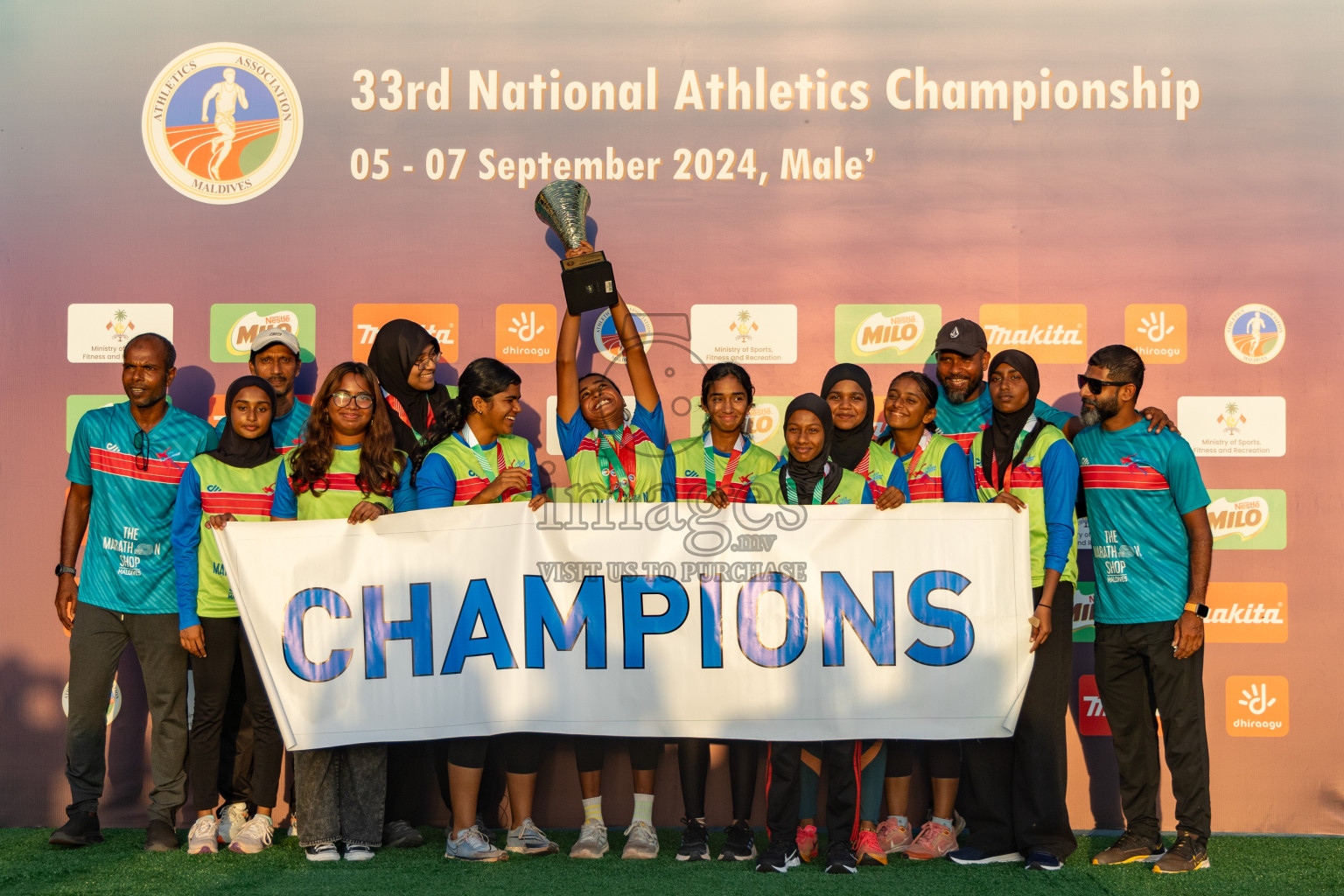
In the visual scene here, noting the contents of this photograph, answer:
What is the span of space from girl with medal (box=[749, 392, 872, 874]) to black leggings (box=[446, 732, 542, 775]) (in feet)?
2.88

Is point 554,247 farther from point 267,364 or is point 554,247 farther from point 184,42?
point 184,42

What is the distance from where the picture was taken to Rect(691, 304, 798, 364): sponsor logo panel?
458 cm

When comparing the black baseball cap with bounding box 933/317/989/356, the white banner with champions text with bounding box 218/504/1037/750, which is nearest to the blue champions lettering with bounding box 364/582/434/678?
the white banner with champions text with bounding box 218/504/1037/750

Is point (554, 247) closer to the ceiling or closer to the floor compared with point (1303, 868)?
closer to the ceiling

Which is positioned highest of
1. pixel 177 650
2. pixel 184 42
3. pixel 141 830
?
pixel 184 42

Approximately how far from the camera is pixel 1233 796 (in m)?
4.46

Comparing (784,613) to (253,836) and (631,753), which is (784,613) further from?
(253,836)

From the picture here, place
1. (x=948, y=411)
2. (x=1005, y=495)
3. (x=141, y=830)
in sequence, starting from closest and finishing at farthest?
(x=1005, y=495) < (x=948, y=411) < (x=141, y=830)

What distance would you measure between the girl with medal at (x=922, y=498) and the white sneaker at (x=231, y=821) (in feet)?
7.88

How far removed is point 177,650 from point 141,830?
95 cm

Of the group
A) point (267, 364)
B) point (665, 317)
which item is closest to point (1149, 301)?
point (665, 317)

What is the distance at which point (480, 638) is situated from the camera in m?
3.83

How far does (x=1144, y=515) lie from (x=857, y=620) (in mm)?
1116

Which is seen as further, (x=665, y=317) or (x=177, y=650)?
(x=665, y=317)
